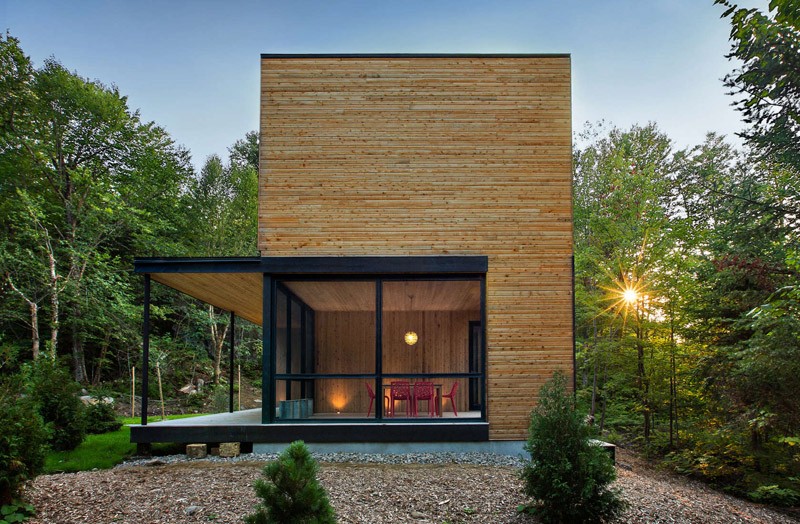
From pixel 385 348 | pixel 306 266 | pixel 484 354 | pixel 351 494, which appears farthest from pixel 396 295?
pixel 351 494

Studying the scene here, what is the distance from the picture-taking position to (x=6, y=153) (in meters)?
15.5

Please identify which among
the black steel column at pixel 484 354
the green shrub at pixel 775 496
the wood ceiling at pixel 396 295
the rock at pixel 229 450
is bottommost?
the green shrub at pixel 775 496

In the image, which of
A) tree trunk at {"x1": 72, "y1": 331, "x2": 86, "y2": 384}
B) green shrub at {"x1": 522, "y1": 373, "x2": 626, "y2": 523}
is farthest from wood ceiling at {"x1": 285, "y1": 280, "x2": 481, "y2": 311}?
tree trunk at {"x1": 72, "y1": 331, "x2": 86, "y2": 384}

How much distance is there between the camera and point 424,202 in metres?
8.35

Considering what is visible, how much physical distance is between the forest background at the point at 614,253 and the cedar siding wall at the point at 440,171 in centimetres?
296

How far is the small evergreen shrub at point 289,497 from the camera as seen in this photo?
3510mm

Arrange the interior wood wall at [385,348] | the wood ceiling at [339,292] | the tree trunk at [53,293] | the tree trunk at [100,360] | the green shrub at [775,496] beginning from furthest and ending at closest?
1. the tree trunk at [100,360]
2. the tree trunk at [53,293]
3. the interior wood wall at [385,348]
4. the green shrub at [775,496]
5. the wood ceiling at [339,292]

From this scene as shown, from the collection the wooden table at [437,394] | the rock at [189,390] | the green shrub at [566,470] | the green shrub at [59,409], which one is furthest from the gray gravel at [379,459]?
the rock at [189,390]

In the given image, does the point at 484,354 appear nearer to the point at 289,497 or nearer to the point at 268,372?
the point at 268,372

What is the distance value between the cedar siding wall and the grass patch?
3.51 meters

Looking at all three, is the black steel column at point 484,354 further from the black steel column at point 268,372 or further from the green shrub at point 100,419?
the green shrub at point 100,419

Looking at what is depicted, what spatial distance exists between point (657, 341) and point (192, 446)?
10.2 metres

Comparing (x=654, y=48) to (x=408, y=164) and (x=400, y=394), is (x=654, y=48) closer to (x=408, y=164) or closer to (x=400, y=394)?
(x=408, y=164)

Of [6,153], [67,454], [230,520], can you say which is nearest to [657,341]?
[230,520]
